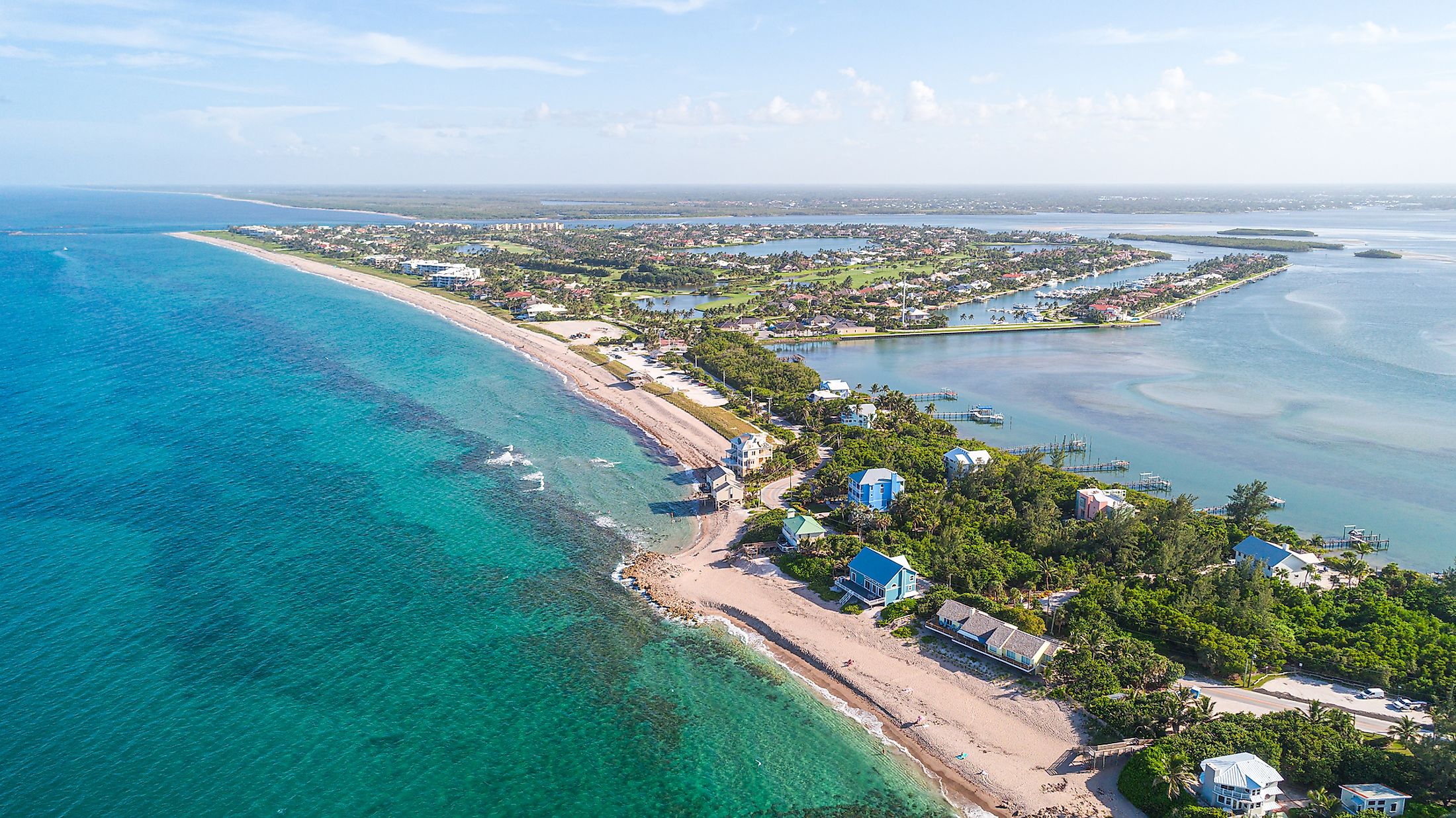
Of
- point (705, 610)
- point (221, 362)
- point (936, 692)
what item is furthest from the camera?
point (221, 362)

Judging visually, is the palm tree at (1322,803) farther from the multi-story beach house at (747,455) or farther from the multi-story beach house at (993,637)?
the multi-story beach house at (747,455)

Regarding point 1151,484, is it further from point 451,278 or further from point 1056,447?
point 451,278

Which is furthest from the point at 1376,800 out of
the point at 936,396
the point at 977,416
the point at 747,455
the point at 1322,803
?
the point at 936,396

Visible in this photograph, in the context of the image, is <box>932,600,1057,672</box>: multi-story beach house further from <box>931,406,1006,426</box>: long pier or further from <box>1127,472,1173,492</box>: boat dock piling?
<box>931,406,1006,426</box>: long pier

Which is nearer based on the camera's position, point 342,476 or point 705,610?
point 705,610

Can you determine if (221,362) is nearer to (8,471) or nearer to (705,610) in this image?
(8,471)

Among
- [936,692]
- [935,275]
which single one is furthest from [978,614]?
[935,275]
